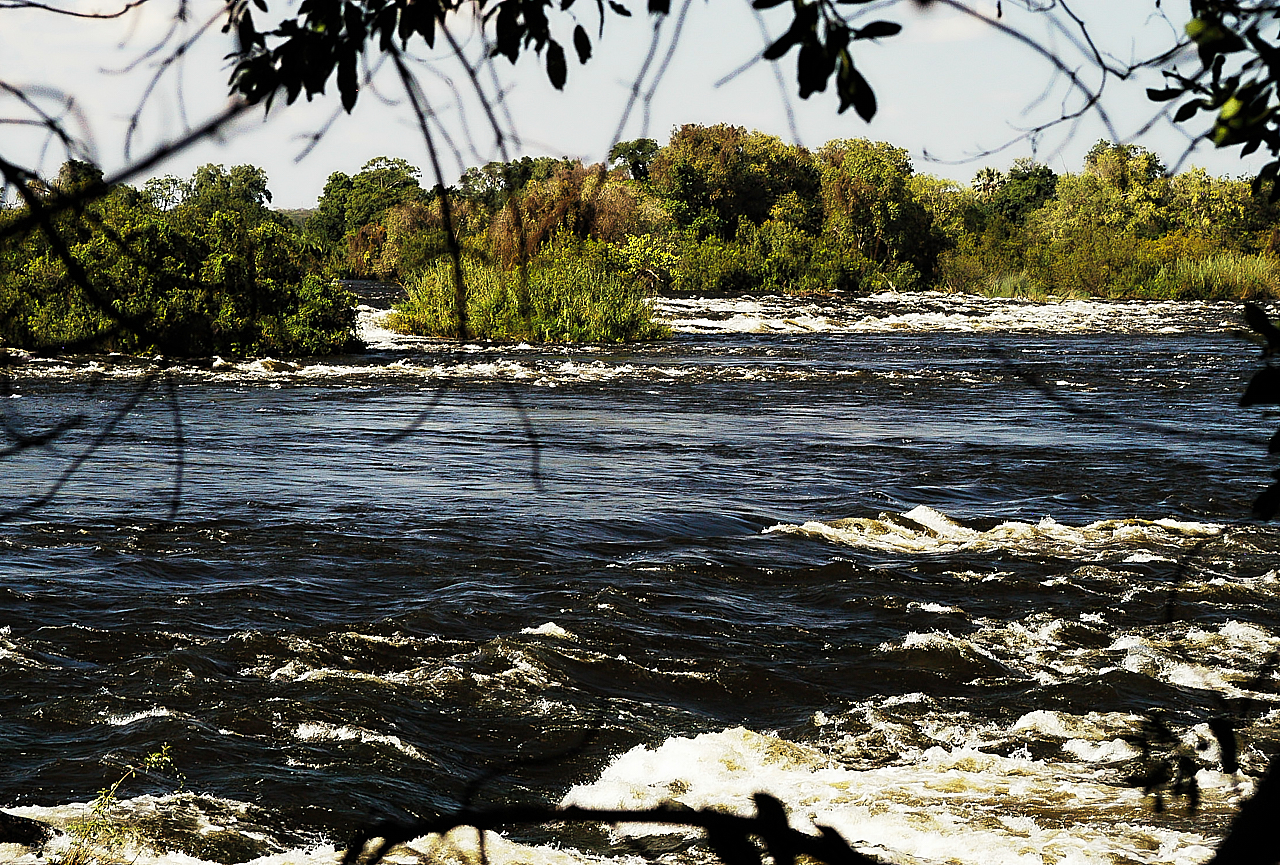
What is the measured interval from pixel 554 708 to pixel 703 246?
131 ft

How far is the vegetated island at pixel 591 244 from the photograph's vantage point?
2.31m

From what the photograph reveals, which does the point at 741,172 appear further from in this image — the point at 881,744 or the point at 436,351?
the point at 881,744

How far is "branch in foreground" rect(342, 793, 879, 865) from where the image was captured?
385cm

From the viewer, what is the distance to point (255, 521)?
28.2 feet

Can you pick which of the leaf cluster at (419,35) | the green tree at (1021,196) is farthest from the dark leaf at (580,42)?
the green tree at (1021,196)

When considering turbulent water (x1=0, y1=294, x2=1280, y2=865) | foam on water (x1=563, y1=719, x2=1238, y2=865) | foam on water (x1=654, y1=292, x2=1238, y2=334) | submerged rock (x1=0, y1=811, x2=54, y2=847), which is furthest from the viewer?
foam on water (x1=654, y1=292, x2=1238, y2=334)

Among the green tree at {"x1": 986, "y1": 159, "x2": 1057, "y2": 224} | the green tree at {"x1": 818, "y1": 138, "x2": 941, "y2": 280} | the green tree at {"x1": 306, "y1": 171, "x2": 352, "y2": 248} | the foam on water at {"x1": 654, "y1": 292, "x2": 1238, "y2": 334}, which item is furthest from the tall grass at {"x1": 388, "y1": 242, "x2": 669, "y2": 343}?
the green tree at {"x1": 986, "y1": 159, "x2": 1057, "y2": 224}

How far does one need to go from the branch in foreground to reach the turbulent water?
0.27 feet

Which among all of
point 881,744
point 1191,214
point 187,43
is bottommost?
point 881,744

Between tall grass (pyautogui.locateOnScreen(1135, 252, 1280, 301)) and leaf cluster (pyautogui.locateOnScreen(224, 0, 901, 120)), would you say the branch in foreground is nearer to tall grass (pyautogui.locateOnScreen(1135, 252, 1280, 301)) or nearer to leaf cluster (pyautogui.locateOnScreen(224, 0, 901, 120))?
leaf cluster (pyautogui.locateOnScreen(224, 0, 901, 120))

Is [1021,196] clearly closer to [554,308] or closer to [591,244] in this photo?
[591,244]

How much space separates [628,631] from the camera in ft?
21.1

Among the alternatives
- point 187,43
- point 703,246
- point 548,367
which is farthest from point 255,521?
point 703,246

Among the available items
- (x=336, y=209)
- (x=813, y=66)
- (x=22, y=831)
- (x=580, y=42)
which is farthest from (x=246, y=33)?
(x=336, y=209)
